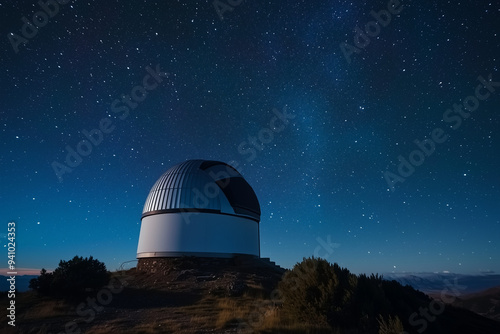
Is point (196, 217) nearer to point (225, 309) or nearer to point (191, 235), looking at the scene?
point (191, 235)

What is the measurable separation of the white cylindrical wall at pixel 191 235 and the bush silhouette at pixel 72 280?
210 inches

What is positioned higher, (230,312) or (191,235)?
(191,235)

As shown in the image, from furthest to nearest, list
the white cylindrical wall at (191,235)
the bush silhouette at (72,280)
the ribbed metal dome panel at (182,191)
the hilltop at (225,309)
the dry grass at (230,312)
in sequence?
the ribbed metal dome panel at (182,191) < the white cylindrical wall at (191,235) < the bush silhouette at (72,280) < the dry grass at (230,312) < the hilltop at (225,309)

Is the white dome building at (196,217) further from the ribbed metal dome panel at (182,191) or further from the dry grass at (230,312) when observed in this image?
the dry grass at (230,312)

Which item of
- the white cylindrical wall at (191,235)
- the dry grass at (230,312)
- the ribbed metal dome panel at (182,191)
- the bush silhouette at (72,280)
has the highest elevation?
the ribbed metal dome panel at (182,191)

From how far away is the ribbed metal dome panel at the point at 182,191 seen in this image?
19.8m

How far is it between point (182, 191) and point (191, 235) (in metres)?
3.13

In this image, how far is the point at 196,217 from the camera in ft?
63.6

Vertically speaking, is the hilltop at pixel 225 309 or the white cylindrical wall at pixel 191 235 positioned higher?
the white cylindrical wall at pixel 191 235

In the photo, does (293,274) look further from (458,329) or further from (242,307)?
(458,329)

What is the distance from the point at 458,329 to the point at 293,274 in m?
4.42

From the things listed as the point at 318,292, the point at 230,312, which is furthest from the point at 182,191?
the point at 318,292

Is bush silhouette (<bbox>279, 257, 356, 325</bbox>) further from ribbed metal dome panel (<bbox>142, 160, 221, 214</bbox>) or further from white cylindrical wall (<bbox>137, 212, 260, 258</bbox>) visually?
ribbed metal dome panel (<bbox>142, 160, 221, 214</bbox>)

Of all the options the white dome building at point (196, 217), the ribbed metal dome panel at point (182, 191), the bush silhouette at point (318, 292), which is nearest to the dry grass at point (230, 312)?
the bush silhouette at point (318, 292)
